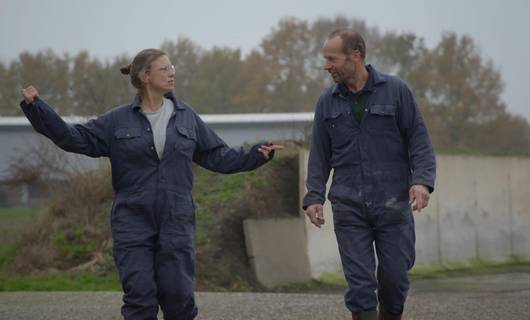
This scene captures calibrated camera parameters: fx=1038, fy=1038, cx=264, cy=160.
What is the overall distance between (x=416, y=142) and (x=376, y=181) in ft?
1.22

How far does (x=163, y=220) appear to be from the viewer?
6051 millimetres

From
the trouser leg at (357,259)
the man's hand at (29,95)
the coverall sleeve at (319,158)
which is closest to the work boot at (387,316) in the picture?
the trouser leg at (357,259)

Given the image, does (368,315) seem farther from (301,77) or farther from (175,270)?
(301,77)

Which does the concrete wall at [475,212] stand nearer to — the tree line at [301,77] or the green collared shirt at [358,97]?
the green collared shirt at [358,97]

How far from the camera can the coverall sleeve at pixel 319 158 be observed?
21.8 ft

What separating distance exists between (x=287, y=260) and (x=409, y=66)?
41788 mm

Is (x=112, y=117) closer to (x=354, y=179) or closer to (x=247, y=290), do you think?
(x=354, y=179)

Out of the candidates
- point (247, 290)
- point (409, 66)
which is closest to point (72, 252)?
point (247, 290)

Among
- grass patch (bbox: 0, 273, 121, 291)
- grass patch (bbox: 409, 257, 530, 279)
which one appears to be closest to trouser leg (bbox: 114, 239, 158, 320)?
grass patch (bbox: 0, 273, 121, 291)

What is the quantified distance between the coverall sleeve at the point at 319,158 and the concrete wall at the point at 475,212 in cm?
948

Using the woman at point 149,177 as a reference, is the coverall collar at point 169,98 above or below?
above

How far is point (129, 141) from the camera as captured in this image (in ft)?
20.2

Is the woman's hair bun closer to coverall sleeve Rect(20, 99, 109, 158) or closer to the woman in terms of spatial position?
the woman

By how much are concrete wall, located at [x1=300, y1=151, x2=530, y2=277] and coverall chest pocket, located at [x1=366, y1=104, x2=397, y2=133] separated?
969cm
